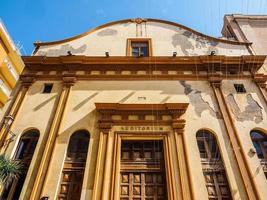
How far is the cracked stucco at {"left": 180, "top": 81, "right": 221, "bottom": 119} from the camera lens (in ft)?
30.1

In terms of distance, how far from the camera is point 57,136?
8.41 metres

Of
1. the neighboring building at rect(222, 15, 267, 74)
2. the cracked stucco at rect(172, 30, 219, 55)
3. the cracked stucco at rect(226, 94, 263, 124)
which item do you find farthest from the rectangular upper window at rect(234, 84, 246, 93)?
the neighboring building at rect(222, 15, 267, 74)

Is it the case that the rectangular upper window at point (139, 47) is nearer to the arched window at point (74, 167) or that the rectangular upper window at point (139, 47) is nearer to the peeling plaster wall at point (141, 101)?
the peeling plaster wall at point (141, 101)

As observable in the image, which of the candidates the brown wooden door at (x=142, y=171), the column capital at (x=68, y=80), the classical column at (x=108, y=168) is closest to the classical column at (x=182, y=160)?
the brown wooden door at (x=142, y=171)

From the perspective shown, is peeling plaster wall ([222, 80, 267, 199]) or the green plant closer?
the green plant

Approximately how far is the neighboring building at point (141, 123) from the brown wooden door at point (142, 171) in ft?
0.13

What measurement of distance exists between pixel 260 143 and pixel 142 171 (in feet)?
16.8

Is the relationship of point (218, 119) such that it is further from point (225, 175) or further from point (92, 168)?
point (92, 168)

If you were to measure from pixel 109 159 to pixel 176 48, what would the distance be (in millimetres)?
7658

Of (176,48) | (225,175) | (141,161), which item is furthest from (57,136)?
(176,48)

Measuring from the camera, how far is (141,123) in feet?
28.9

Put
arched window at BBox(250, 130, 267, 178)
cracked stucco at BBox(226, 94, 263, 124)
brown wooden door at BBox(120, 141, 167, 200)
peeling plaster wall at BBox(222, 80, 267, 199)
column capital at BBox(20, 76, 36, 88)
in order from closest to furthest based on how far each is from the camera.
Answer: brown wooden door at BBox(120, 141, 167, 200), peeling plaster wall at BBox(222, 80, 267, 199), arched window at BBox(250, 130, 267, 178), cracked stucco at BBox(226, 94, 263, 124), column capital at BBox(20, 76, 36, 88)

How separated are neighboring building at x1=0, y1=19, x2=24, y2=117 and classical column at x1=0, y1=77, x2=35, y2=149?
3.54 m

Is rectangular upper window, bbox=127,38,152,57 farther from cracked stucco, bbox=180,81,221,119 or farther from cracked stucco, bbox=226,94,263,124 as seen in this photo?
cracked stucco, bbox=226,94,263,124
